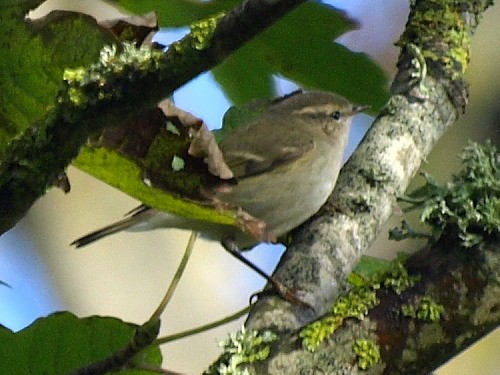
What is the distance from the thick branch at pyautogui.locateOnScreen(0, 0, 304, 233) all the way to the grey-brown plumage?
0.93 metres

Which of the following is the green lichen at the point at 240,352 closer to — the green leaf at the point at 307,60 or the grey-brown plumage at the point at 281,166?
the green leaf at the point at 307,60

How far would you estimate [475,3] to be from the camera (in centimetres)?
170

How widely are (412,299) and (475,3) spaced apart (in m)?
0.97

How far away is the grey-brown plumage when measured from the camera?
1.77m

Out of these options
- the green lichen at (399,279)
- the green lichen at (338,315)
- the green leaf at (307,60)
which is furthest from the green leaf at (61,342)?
the green leaf at (307,60)

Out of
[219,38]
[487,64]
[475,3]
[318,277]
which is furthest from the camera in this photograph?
[487,64]

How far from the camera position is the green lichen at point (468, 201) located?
934 mm

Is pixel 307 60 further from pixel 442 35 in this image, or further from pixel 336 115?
pixel 336 115

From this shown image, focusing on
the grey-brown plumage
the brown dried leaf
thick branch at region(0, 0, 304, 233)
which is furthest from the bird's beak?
thick branch at region(0, 0, 304, 233)

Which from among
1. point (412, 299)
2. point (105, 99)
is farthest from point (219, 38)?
point (412, 299)

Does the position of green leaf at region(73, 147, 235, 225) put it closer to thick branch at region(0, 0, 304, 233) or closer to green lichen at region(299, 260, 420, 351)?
thick branch at region(0, 0, 304, 233)

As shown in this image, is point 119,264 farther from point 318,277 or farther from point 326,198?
point 318,277

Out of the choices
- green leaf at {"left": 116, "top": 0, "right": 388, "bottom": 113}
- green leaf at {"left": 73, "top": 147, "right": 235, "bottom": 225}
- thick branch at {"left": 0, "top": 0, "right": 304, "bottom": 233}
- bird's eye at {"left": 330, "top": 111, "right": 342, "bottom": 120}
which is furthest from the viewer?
bird's eye at {"left": 330, "top": 111, "right": 342, "bottom": 120}

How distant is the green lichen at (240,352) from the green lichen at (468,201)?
0.24m
